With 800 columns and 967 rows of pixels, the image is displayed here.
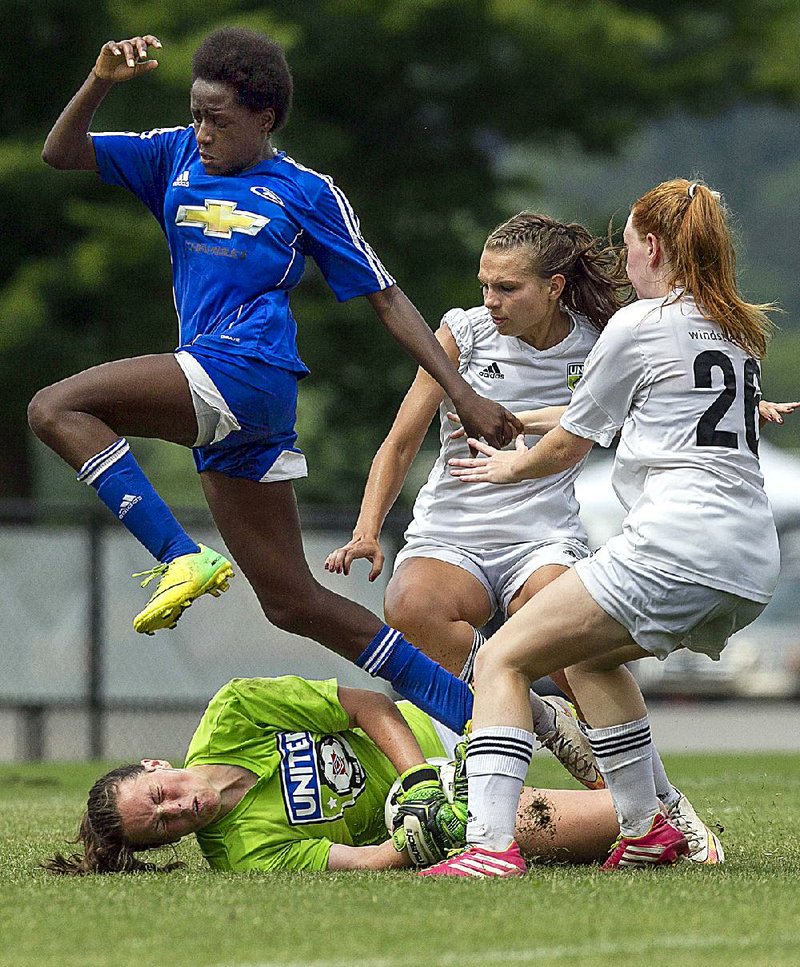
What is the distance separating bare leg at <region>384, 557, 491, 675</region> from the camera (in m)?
6.59

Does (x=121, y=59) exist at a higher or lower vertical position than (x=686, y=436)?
higher

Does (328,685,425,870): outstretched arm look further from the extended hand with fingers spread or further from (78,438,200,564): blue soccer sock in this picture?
the extended hand with fingers spread

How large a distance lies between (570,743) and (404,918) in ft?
5.98

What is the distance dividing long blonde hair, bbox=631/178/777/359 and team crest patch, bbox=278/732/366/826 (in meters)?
1.84

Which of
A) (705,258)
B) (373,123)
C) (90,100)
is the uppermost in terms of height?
(373,123)

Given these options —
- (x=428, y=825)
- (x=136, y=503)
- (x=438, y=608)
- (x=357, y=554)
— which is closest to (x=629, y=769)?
(x=428, y=825)

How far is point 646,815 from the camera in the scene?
222 inches

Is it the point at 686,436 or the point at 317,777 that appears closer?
the point at 686,436

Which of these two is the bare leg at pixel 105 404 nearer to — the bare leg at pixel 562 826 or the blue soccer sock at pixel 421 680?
the blue soccer sock at pixel 421 680

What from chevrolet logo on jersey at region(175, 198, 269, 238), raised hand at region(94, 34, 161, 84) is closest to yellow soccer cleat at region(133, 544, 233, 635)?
chevrolet logo on jersey at region(175, 198, 269, 238)

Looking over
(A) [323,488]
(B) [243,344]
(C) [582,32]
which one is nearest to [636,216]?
(B) [243,344]

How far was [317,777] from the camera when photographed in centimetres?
589

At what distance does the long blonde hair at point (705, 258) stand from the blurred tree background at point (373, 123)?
498 inches

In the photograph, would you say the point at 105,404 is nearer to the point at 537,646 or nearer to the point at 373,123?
the point at 537,646
